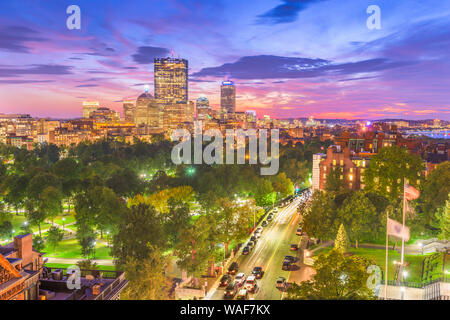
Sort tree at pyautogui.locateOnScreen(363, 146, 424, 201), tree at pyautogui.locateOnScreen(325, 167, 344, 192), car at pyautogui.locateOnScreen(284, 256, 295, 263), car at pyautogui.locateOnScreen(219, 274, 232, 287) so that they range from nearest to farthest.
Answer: car at pyautogui.locateOnScreen(219, 274, 232, 287)
car at pyautogui.locateOnScreen(284, 256, 295, 263)
tree at pyautogui.locateOnScreen(363, 146, 424, 201)
tree at pyautogui.locateOnScreen(325, 167, 344, 192)

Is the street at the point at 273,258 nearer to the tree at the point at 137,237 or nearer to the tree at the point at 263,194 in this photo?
the tree at the point at 263,194

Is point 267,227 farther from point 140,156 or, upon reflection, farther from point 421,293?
point 140,156

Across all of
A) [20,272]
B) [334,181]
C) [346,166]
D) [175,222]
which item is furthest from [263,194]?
[20,272]

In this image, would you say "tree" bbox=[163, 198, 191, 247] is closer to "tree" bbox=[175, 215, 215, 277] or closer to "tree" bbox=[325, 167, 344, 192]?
"tree" bbox=[175, 215, 215, 277]

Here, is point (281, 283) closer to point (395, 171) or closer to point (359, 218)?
point (359, 218)

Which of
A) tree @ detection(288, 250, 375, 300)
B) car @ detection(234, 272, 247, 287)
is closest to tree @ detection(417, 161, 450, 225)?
car @ detection(234, 272, 247, 287)
